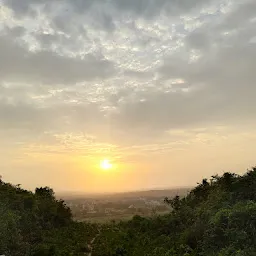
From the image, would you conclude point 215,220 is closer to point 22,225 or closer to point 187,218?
point 187,218

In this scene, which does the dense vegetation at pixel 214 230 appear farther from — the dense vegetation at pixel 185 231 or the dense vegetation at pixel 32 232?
the dense vegetation at pixel 32 232

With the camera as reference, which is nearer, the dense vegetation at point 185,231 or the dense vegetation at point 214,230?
the dense vegetation at point 214,230

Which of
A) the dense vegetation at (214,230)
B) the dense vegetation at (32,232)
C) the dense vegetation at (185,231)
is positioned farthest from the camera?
the dense vegetation at (32,232)

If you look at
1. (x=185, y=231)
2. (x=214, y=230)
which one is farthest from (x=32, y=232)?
(x=214, y=230)

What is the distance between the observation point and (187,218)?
38.0 metres

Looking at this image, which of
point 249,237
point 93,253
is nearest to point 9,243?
point 93,253

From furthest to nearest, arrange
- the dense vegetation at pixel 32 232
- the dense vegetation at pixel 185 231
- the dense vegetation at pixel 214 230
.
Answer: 1. the dense vegetation at pixel 32 232
2. the dense vegetation at pixel 185 231
3. the dense vegetation at pixel 214 230

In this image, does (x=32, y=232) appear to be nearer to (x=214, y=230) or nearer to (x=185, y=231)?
(x=185, y=231)

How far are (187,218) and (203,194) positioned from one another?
11.5m

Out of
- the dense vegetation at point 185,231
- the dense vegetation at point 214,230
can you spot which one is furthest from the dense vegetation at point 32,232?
the dense vegetation at point 214,230

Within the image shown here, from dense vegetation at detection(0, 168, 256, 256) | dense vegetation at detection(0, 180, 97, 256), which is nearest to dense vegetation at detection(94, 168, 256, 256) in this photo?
dense vegetation at detection(0, 168, 256, 256)

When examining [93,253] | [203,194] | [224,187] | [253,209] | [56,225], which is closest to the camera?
[253,209]

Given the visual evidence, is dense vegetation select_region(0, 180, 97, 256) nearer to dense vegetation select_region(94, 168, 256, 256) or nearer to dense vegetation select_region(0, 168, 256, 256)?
dense vegetation select_region(0, 168, 256, 256)

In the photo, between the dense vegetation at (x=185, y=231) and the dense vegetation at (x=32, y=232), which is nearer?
the dense vegetation at (x=185, y=231)
